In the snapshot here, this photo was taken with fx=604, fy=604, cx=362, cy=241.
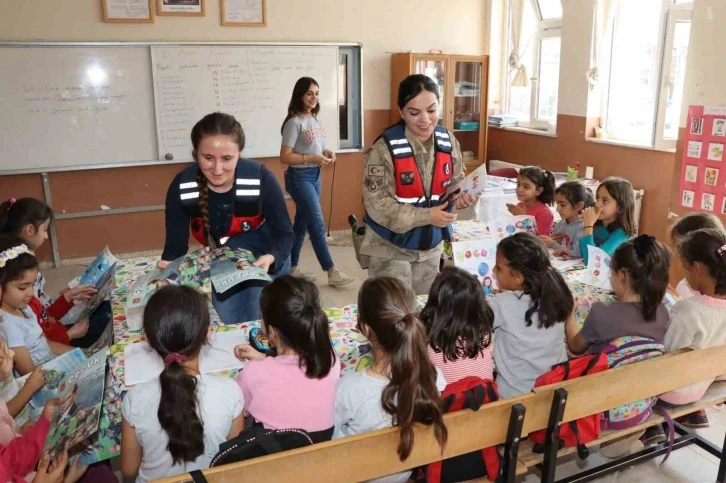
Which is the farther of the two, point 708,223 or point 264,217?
point 708,223

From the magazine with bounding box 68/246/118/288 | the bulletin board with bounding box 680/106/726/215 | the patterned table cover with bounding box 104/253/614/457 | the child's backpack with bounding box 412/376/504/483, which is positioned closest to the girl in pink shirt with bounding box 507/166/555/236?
the patterned table cover with bounding box 104/253/614/457

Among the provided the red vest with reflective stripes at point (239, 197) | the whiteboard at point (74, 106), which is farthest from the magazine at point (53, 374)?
the whiteboard at point (74, 106)

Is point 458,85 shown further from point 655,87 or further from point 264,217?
point 264,217

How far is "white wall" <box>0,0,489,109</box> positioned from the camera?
4.80 m

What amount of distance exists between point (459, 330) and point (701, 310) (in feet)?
3.04

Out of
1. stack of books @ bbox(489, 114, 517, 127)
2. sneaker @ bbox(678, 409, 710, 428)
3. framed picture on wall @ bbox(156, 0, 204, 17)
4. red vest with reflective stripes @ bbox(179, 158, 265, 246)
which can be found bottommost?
sneaker @ bbox(678, 409, 710, 428)

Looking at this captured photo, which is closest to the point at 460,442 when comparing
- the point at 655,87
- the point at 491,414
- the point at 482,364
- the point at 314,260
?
the point at 491,414

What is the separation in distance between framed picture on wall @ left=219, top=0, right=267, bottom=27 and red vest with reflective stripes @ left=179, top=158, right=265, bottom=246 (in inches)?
136

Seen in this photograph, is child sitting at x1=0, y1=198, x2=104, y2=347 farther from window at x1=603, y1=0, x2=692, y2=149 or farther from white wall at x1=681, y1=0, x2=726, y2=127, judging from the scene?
window at x1=603, y1=0, x2=692, y2=149

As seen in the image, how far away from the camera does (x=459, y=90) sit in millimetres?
6316

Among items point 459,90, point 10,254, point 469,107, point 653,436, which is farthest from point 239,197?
point 469,107

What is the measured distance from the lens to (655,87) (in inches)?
194

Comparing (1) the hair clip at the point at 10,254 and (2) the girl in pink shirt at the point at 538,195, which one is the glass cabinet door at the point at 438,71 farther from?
(1) the hair clip at the point at 10,254

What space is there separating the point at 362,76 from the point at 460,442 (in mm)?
4867
